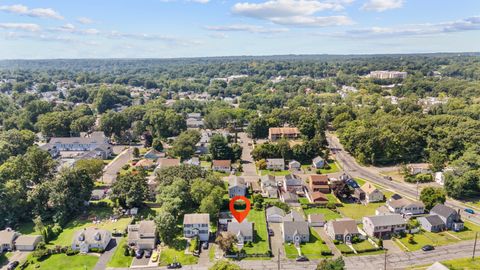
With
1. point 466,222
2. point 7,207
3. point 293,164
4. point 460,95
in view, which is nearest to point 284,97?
point 460,95

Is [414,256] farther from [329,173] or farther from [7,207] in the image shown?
[7,207]

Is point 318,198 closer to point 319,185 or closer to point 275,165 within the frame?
point 319,185

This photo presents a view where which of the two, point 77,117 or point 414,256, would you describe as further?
point 77,117

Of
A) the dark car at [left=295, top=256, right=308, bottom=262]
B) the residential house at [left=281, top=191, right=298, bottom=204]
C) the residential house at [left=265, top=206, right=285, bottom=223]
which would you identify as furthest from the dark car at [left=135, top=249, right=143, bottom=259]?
the residential house at [left=281, top=191, right=298, bottom=204]

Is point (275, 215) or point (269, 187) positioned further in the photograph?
point (269, 187)

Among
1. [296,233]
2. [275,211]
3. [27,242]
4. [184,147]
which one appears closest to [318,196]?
[275,211]

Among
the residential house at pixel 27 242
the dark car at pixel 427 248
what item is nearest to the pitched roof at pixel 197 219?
the residential house at pixel 27 242
